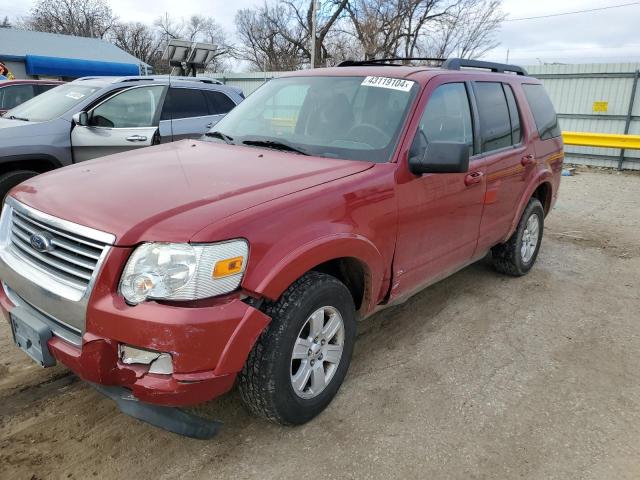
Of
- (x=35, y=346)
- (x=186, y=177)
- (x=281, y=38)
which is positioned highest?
(x=281, y=38)

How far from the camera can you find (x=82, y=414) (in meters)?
2.73

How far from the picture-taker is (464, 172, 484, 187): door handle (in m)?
3.57

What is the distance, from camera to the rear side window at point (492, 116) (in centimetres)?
387

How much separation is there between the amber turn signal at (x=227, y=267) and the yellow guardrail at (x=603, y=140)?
11.5m

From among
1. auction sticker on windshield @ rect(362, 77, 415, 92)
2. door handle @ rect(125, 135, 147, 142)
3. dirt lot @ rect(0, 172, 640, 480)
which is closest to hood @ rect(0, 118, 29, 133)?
door handle @ rect(125, 135, 147, 142)

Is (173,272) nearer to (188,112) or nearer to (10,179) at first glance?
(10,179)

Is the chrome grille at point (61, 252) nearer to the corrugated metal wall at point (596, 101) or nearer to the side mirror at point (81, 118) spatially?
the side mirror at point (81, 118)

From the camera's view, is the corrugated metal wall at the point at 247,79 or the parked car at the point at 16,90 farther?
the corrugated metal wall at the point at 247,79

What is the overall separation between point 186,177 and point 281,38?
1701 inches

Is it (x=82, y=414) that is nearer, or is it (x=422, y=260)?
(x=82, y=414)

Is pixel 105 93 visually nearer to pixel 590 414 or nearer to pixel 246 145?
pixel 246 145

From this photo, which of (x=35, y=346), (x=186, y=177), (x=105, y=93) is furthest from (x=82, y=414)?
(x=105, y=93)

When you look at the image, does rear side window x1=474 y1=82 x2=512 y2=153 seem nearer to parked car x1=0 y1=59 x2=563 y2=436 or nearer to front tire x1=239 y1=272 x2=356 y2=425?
parked car x1=0 y1=59 x2=563 y2=436

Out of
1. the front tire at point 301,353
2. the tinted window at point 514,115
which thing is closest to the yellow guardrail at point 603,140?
the tinted window at point 514,115
